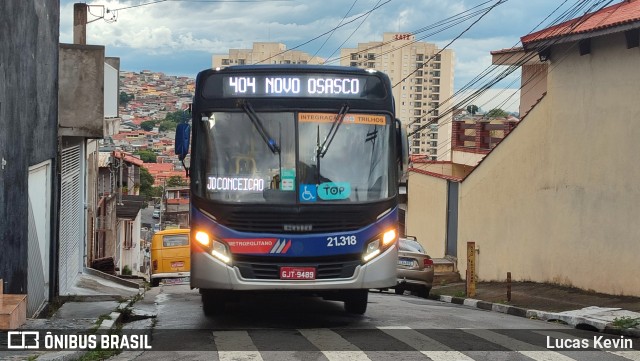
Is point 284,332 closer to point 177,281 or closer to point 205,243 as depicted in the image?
point 205,243

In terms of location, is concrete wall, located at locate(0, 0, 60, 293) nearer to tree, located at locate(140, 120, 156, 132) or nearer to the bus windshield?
the bus windshield

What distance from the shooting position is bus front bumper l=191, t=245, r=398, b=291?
409 inches

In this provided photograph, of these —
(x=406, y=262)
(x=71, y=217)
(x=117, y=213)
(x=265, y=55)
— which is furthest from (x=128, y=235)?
(x=406, y=262)

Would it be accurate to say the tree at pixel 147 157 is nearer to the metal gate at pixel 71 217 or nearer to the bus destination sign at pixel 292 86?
the metal gate at pixel 71 217

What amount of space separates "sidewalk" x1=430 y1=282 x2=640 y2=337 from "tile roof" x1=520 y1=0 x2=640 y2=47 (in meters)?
5.39

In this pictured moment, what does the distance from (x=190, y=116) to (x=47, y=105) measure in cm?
318

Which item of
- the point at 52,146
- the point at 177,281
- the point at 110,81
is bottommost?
the point at 177,281

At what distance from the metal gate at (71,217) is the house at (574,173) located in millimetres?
10769

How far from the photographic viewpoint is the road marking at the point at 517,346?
8.77 metres

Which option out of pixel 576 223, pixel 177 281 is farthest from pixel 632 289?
pixel 177 281

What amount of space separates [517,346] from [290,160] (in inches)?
138

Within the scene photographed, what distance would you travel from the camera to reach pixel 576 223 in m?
18.7

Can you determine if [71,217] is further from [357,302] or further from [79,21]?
[79,21]

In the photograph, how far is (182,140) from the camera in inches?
413
